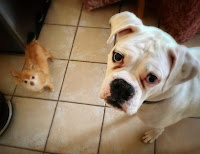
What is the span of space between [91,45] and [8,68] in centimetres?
99

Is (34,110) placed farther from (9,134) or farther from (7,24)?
(7,24)

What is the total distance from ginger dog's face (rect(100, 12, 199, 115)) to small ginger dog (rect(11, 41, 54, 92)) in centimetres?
100

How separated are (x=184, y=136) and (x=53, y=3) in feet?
7.23

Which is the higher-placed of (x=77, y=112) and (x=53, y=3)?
(x=53, y=3)

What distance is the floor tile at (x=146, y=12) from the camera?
2230 millimetres

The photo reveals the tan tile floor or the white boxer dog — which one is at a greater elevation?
the white boxer dog

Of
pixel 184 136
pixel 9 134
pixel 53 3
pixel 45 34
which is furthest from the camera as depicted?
pixel 53 3

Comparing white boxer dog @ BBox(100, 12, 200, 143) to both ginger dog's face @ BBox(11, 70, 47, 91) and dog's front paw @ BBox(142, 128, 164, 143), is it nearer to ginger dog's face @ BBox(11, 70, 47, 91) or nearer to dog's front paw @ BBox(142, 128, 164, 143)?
dog's front paw @ BBox(142, 128, 164, 143)

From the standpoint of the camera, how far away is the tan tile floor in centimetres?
174

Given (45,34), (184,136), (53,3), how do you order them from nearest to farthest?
(184,136), (45,34), (53,3)

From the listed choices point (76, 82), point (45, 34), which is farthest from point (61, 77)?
point (45, 34)

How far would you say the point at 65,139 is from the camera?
180 cm

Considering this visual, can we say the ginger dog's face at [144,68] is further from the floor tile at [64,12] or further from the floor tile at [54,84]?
the floor tile at [64,12]

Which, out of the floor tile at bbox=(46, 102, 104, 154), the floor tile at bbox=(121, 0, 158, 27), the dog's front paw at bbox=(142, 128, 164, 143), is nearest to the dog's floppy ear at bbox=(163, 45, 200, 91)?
the dog's front paw at bbox=(142, 128, 164, 143)
